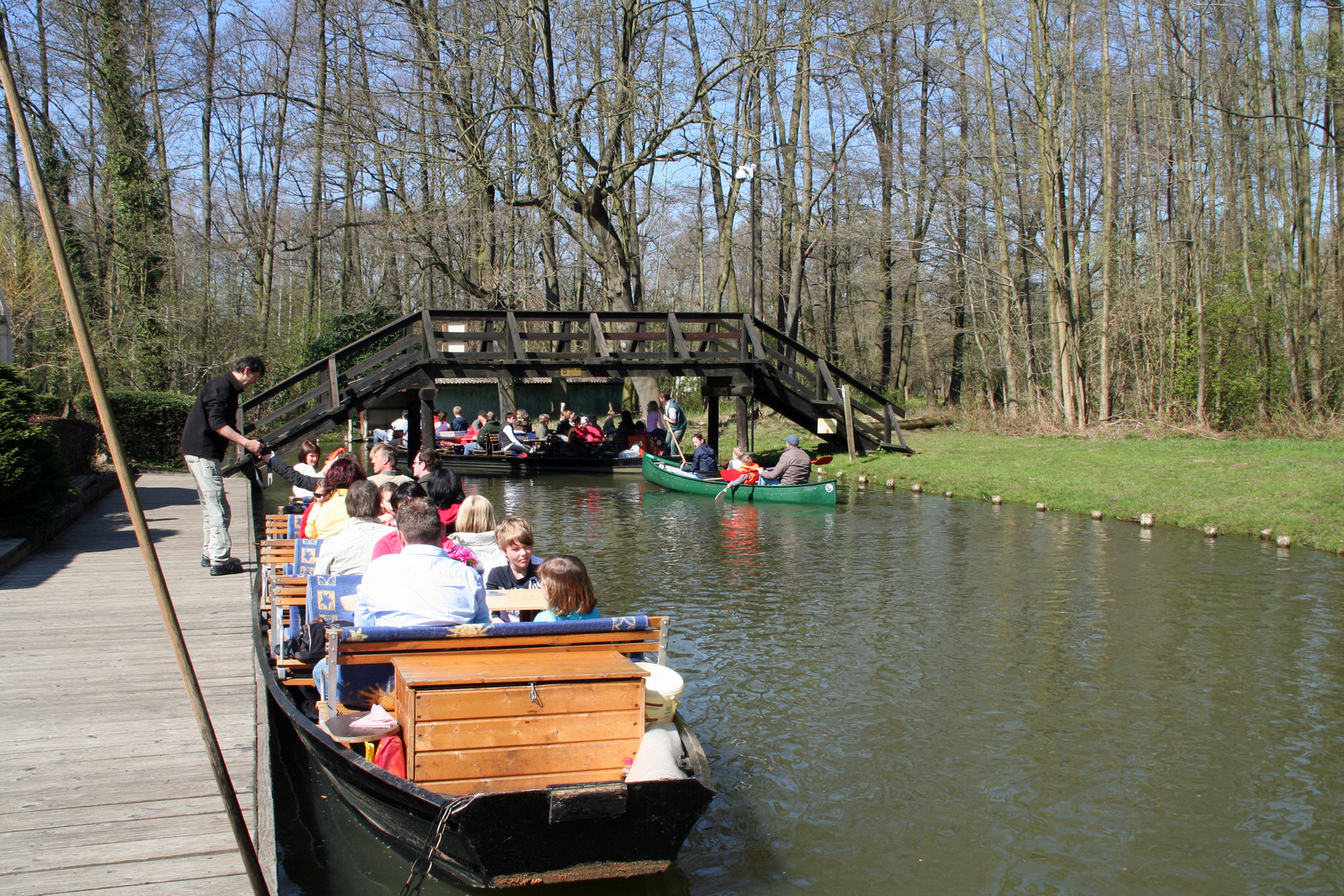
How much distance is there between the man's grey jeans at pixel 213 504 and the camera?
27.8 ft

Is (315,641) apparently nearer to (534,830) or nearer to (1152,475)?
(534,830)

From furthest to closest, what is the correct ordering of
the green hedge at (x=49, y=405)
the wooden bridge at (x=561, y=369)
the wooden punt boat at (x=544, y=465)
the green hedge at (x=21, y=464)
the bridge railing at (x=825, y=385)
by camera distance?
the wooden punt boat at (x=544, y=465)
the bridge railing at (x=825, y=385)
the wooden bridge at (x=561, y=369)
the green hedge at (x=49, y=405)
the green hedge at (x=21, y=464)

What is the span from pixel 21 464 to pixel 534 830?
798cm

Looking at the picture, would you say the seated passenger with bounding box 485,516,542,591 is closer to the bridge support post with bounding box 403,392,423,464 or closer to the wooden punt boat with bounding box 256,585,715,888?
the wooden punt boat with bounding box 256,585,715,888

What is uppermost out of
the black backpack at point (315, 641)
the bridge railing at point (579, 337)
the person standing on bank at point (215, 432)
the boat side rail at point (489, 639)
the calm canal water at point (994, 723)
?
the bridge railing at point (579, 337)

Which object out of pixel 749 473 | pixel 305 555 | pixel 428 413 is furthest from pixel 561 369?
pixel 305 555

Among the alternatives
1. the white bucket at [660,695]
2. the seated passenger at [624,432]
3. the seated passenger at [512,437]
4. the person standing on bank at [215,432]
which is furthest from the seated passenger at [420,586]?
the seated passenger at [624,432]

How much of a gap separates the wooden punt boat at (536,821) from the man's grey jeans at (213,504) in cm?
468

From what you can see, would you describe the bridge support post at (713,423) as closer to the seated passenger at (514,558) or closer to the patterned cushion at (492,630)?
the seated passenger at (514,558)

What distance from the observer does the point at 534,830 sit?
3939 millimetres

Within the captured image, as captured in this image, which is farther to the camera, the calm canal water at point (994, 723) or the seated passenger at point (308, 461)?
the seated passenger at point (308, 461)

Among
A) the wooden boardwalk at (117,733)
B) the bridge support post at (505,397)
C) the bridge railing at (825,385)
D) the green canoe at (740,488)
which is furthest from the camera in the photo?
the bridge support post at (505,397)

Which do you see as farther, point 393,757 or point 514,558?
point 514,558

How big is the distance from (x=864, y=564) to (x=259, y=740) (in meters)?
7.66
